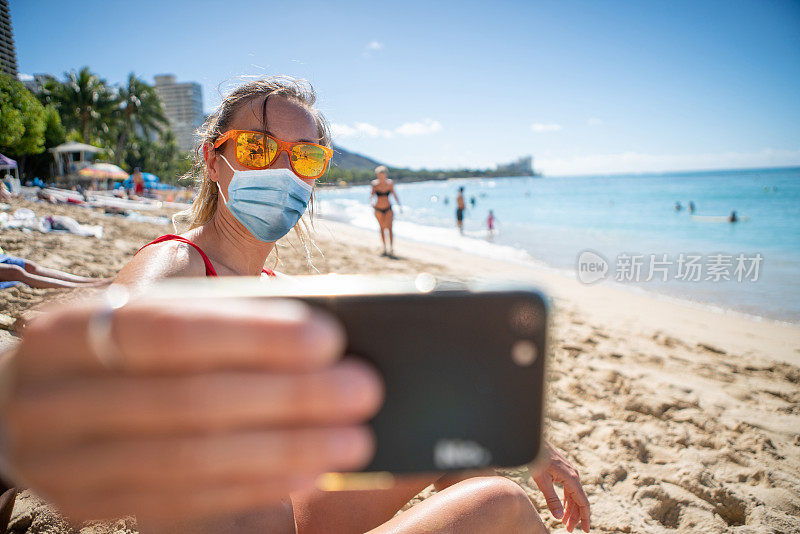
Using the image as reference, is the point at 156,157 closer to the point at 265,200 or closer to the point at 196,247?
the point at 265,200

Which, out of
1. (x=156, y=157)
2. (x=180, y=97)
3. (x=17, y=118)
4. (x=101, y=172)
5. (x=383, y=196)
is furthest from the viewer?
(x=180, y=97)

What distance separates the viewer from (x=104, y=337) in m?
0.44

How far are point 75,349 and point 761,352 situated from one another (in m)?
5.89

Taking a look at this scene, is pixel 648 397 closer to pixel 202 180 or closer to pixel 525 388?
pixel 525 388

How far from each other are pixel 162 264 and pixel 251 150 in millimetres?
736

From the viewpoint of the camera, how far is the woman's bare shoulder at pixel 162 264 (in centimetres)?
104

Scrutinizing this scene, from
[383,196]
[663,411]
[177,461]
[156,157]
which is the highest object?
[156,157]

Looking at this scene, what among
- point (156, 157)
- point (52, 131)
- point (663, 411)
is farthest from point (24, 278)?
point (156, 157)

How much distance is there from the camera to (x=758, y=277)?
8.33m

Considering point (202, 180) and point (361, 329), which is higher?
point (202, 180)

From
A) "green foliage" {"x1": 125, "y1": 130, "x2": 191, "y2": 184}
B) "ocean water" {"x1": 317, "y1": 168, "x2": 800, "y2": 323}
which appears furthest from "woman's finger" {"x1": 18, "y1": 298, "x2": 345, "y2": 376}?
"green foliage" {"x1": 125, "y1": 130, "x2": 191, "y2": 184}

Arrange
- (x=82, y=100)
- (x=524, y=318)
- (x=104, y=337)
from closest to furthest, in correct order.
A: (x=104, y=337) → (x=524, y=318) → (x=82, y=100)

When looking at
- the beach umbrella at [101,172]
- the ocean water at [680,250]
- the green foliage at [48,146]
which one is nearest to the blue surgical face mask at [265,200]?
the ocean water at [680,250]

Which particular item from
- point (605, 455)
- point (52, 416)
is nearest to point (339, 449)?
point (52, 416)
